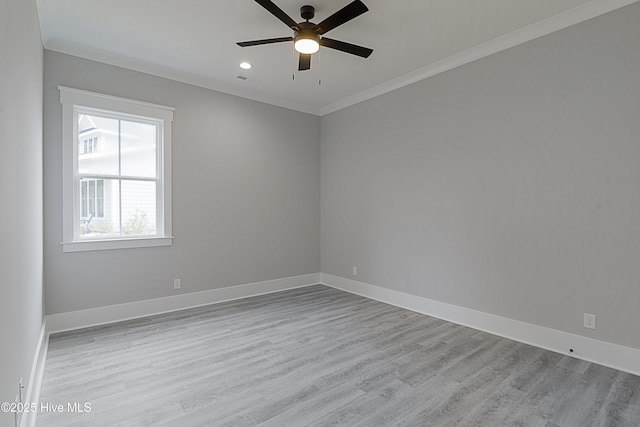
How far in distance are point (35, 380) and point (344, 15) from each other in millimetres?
3429

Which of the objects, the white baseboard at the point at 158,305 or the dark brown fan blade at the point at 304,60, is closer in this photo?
the dark brown fan blade at the point at 304,60

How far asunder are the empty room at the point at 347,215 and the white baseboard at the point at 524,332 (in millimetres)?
20

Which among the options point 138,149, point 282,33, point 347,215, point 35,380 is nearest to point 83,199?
point 138,149

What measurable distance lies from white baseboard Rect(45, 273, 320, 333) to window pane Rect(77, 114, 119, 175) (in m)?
1.55

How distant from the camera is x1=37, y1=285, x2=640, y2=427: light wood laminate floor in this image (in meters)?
2.00

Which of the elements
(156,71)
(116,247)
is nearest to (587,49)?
(156,71)

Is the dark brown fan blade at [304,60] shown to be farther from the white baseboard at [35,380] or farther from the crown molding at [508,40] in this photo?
the white baseboard at [35,380]

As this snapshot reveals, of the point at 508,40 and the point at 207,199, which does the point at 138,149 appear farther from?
the point at 508,40

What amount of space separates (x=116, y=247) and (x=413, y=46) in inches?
156

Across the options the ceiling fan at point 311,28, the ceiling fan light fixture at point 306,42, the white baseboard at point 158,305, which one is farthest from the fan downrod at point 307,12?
the white baseboard at point 158,305

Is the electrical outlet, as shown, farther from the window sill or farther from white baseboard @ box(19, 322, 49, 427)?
the window sill

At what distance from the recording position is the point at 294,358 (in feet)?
9.11

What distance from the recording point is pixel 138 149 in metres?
3.88

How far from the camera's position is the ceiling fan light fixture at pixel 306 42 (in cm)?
272
